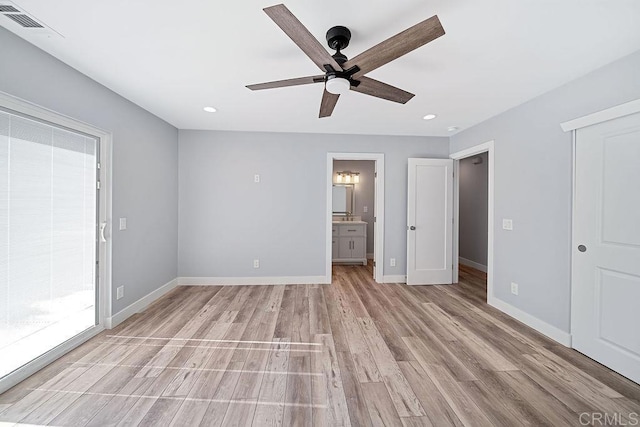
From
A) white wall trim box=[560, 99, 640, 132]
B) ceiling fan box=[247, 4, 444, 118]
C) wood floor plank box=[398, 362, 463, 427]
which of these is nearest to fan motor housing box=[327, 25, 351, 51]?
ceiling fan box=[247, 4, 444, 118]

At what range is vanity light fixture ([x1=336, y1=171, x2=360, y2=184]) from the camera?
6095mm

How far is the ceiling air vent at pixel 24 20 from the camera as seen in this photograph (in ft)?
5.10

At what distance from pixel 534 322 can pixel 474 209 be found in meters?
3.13

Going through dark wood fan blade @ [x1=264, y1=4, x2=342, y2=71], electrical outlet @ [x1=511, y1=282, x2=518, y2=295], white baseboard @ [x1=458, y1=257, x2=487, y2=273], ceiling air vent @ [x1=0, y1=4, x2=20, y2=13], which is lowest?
white baseboard @ [x1=458, y1=257, x2=487, y2=273]

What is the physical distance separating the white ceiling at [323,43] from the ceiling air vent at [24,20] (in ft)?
0.22

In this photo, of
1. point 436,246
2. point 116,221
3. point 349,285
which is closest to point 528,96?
point 436,246

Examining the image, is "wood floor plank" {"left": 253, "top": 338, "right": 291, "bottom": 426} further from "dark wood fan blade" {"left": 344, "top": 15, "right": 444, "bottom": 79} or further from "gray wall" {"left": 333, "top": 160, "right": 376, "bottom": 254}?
"gray wall" {"left": 333, "top": 160, "right": 376, "bottom": 254}

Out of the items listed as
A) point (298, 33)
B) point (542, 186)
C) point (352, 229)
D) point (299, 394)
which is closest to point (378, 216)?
point (352, 229)

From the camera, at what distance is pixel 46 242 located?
2.03 m

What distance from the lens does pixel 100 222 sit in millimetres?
2539

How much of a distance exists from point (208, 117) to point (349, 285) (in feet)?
10.4

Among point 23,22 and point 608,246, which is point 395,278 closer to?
point 608,246

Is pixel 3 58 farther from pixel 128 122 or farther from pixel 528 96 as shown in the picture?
pixel 528 96

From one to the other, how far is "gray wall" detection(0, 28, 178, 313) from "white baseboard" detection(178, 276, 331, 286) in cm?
32
